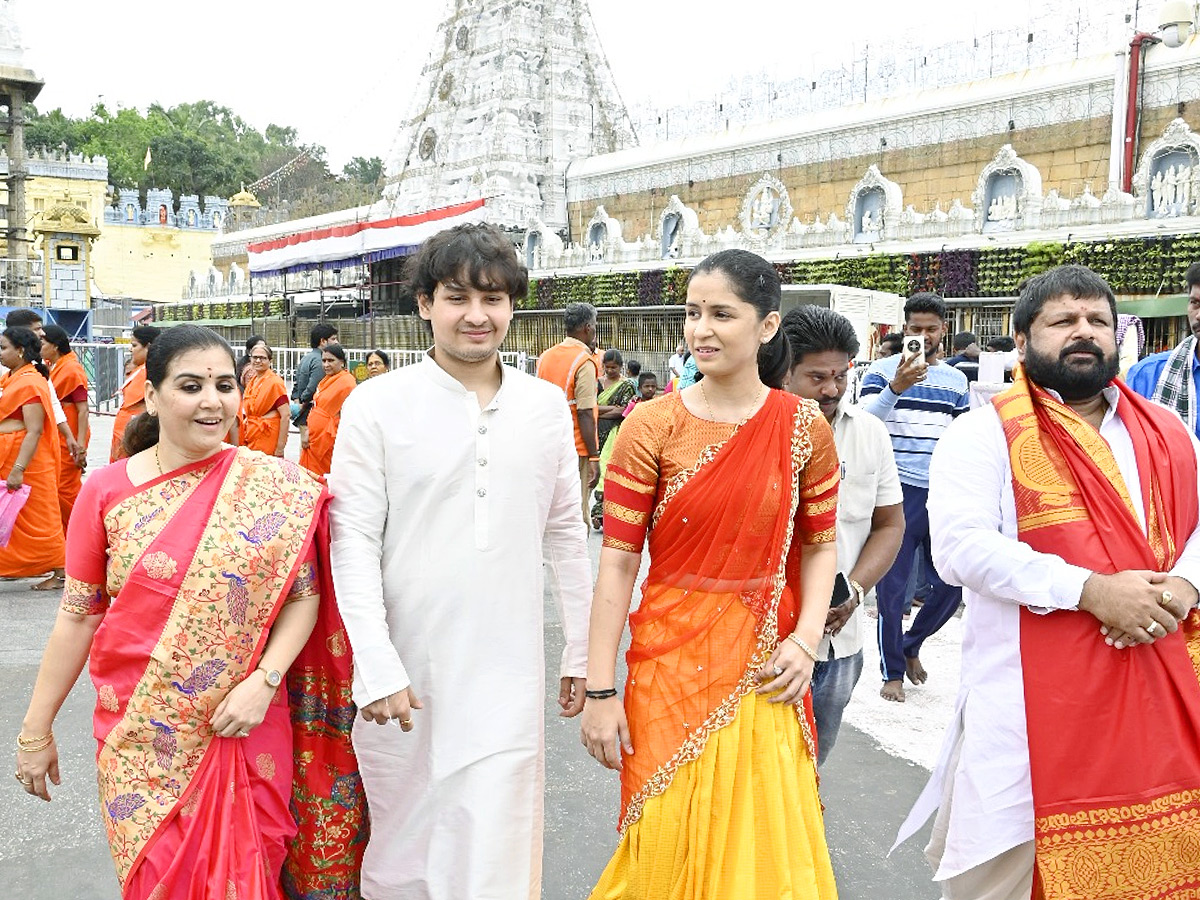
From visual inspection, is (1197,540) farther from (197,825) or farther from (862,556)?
(197,825)

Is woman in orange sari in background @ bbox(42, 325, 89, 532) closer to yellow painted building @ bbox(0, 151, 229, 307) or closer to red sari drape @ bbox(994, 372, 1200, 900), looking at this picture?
red sari drape @ bbox(994, 372, 1200, 900)

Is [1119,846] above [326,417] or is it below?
below

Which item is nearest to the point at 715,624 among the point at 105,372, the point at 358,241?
the point at 105,372

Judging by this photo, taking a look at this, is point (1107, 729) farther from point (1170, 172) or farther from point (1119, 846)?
point (1170, 172)

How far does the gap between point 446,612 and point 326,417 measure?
5.24m

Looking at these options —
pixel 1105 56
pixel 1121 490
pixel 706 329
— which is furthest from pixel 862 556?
pixel 1105 56

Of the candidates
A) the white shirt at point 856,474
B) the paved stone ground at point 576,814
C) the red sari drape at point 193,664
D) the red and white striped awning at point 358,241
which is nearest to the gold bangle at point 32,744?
the red sari drape at point 193,664

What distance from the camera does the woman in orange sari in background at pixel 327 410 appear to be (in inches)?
276

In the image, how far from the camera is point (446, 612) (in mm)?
2072

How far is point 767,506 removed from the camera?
6.59 ft

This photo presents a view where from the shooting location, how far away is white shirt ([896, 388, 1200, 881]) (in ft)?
6.75

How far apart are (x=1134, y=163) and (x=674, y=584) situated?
1602 centimetres

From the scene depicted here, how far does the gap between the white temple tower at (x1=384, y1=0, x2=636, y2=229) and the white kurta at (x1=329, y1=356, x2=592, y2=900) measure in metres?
21.9

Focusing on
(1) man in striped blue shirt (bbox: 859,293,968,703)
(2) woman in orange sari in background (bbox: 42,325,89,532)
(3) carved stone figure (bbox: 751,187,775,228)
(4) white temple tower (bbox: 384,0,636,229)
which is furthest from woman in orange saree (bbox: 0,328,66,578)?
(4) white temple tower (bbox: 384,0,636,229)
